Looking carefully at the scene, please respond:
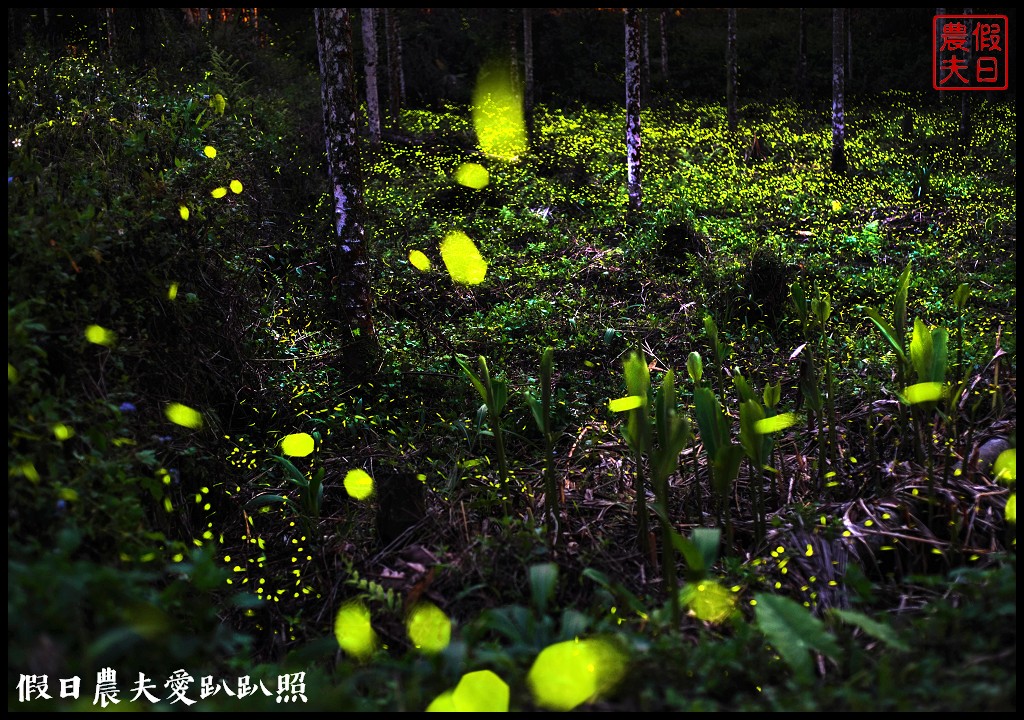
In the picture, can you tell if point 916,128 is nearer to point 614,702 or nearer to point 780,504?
point 780,504

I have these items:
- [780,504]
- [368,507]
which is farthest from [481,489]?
[780,504]

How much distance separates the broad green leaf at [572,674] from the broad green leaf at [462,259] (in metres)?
5.81

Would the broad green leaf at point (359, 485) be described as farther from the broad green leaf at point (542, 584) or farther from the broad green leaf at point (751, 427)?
the broad green leaf at point (751, 427)

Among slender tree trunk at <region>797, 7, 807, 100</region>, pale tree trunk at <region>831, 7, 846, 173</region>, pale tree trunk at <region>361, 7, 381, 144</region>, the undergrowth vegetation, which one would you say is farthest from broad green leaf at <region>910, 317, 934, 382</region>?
Result: slender tree trunk at <region>797, 7, 807, 100</region>

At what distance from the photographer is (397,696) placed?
77.5 inches

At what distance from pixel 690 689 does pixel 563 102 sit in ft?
57.9

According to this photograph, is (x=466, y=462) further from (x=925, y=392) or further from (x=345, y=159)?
(x=345, y=159)

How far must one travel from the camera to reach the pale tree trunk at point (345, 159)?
516cm

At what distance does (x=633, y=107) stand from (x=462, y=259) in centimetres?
366

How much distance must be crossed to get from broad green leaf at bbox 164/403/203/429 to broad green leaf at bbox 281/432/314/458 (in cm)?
75

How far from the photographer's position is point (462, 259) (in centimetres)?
832

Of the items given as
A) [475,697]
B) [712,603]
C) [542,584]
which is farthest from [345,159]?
[475,697]

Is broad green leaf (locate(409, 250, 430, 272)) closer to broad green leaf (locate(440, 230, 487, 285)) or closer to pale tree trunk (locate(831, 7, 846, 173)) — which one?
broad green leaf (locate(440, 230, 487, 285))

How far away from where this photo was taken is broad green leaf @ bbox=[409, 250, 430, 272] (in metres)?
7.89
